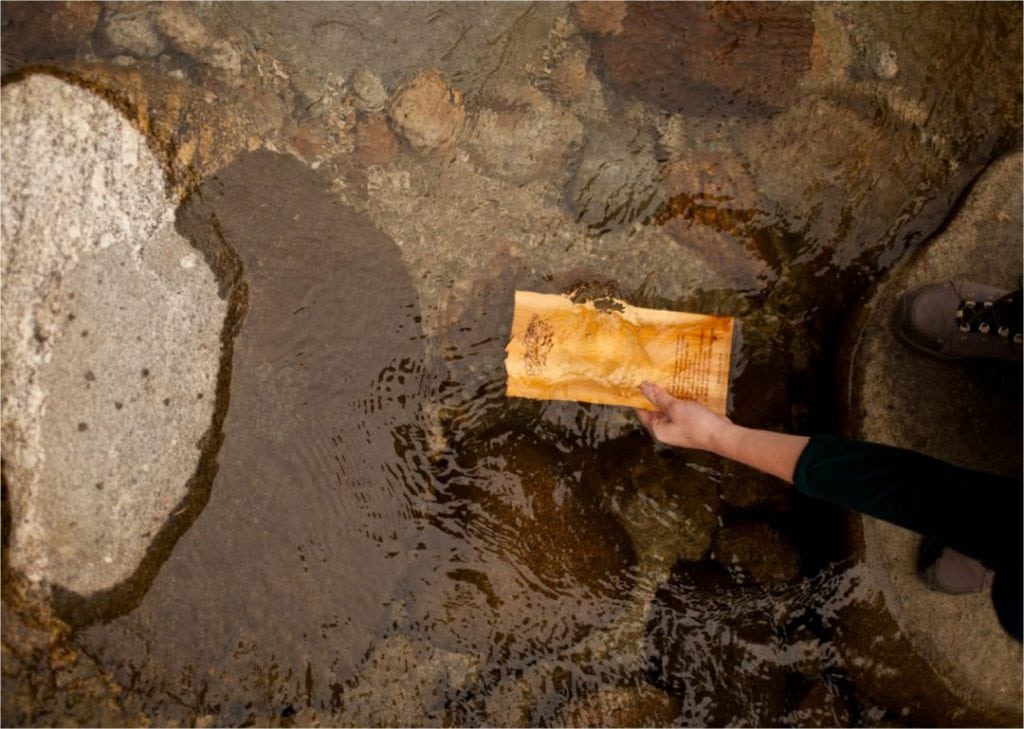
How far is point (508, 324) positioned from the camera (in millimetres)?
2299

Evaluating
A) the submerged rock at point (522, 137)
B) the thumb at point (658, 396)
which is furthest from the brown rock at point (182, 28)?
the thumb at point (658, 396)

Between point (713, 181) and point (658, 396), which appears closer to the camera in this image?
point (658, 396)

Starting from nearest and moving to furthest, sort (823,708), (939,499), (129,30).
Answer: (939,499), (129,30), (823,708)

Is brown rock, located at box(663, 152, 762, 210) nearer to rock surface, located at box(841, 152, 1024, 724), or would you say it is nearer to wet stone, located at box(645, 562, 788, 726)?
rock surface, located at box(841, 152, 1024, 724)

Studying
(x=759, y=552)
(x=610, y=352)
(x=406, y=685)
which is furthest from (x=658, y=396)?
(x=406, y=685)

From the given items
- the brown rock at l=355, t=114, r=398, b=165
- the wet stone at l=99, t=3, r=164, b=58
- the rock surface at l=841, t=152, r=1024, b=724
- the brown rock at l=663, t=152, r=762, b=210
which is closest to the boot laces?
the rock surface at l=841, t=152, r=1024, b=724

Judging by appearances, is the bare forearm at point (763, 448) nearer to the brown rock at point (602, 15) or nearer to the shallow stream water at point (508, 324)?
the shallow stream water at point (508, 324)

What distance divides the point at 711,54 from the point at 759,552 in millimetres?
1672

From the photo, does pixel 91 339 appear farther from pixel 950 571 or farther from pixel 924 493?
pixel 950 571

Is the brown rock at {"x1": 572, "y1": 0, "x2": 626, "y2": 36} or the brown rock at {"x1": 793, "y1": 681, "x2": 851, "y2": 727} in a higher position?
the brown rock at {"x1": 572, "y1": 0, "x2": 626, "y2": 36}

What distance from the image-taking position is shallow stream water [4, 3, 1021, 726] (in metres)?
2.25

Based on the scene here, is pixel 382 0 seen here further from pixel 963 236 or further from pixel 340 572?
pixel 963 236

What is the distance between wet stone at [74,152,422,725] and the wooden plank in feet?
1.27

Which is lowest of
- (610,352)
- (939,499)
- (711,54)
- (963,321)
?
(939,499)
